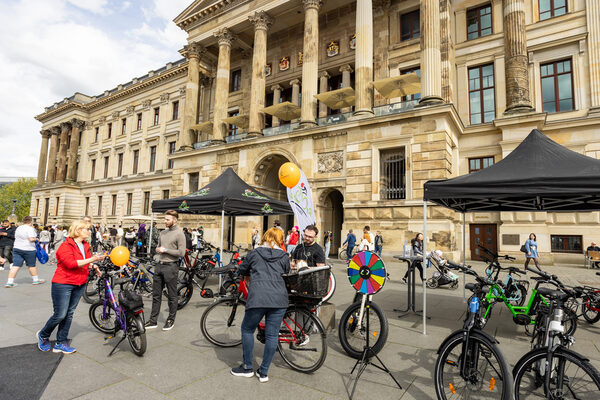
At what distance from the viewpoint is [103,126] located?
44969mm

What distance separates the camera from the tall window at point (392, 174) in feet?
57.8

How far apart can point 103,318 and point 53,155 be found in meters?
57.4

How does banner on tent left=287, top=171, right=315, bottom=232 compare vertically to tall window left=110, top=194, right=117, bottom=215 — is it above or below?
below

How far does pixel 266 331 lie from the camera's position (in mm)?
3783

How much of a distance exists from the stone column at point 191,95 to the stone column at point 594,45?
88.1 ft

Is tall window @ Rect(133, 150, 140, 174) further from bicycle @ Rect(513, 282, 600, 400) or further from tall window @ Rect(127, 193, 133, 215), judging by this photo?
bicycle @ Rect(513, 282, 600, 400)

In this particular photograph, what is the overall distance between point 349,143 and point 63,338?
16.5m

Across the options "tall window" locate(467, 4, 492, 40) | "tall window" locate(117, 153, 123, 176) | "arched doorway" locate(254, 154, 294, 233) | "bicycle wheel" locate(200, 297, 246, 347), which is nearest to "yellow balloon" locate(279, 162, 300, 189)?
"bicycle wheel" locate(200, 297, 246, 347)

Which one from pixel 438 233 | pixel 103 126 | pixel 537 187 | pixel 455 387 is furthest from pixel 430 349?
pixel 103 126

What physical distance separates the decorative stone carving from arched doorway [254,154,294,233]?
10.2 feet

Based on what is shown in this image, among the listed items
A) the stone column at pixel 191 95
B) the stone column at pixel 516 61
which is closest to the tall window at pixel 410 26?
the stone column at pixel 516 61

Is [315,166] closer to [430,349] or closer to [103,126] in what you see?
[430,349]

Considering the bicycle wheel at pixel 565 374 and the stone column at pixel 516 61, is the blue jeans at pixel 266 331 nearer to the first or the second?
the bicycle wheel at pixel 565 374

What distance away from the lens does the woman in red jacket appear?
174 inches
